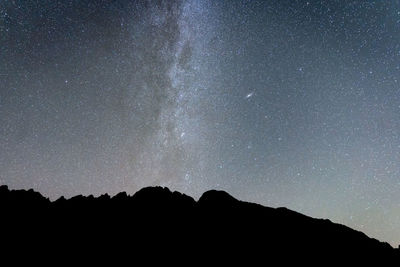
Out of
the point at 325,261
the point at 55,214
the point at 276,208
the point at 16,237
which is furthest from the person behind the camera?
the point at 276,208

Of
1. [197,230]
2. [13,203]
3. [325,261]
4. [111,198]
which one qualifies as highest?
[111,198]

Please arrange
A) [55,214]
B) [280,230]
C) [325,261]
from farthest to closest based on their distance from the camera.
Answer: [280,230] < [55,214] < [325,261]

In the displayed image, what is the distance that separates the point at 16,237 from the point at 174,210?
Answer: 1701 cm

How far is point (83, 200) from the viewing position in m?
34.9

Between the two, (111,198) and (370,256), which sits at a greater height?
(111,198)

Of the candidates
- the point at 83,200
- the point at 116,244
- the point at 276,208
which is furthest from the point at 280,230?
the point at 83,200

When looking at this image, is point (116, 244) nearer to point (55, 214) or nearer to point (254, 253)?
point (55, 214)

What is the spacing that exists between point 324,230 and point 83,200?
31453 mm

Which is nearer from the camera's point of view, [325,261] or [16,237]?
[16,237]

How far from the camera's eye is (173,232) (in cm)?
3158

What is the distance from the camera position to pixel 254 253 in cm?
2983

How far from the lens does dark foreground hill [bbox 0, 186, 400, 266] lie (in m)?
27.5

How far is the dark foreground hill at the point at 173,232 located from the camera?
90.4 feet

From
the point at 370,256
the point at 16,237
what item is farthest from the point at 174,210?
the point at 370,256
